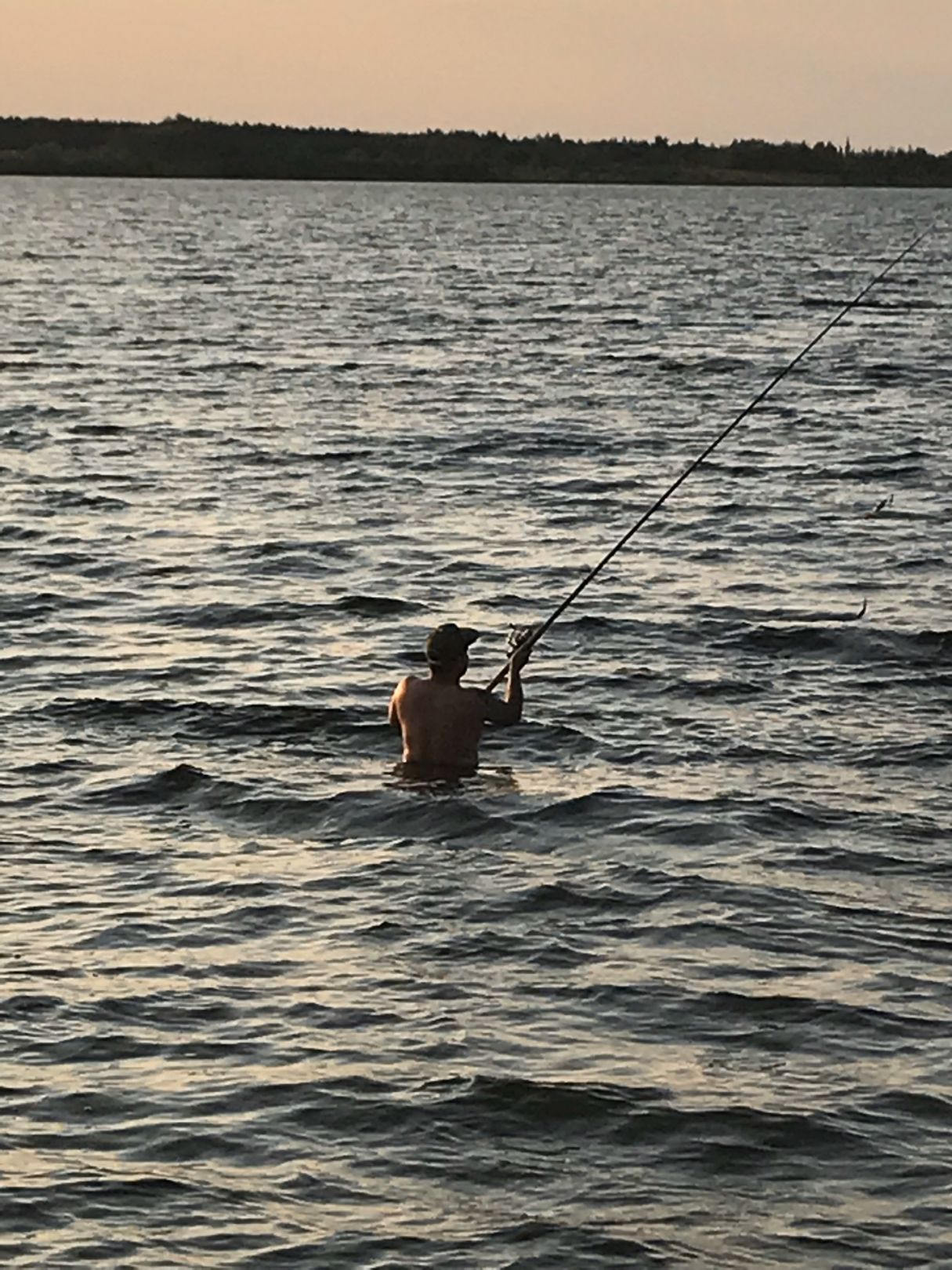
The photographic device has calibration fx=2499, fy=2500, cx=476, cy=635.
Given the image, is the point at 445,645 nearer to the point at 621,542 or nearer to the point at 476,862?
the point at 476,862

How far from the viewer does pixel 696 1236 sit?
702 centimetres

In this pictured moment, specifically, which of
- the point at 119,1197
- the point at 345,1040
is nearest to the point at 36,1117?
the point at 119,1197

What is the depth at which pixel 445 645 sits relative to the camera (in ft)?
37.3

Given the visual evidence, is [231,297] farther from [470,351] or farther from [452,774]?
[452,774]

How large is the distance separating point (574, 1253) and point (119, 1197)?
1.33m

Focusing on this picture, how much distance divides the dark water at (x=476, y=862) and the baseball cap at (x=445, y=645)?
0.68 m

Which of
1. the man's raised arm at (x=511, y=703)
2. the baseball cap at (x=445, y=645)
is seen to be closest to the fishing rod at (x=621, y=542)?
the man's raised arm at (x=511, y=703)

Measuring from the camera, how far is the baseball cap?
37.4 feet

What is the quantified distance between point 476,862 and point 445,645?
3.96ft

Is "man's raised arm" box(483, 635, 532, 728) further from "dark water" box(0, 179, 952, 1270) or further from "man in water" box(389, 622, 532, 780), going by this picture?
"dark water" box(0, 179, 952, 1270)

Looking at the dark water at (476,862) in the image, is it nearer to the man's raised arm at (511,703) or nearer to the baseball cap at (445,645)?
the man's raised arm at (511,703)

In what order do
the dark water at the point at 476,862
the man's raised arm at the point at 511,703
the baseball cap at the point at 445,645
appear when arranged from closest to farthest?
the dark water at the point at 476,862, the baseball cap at the point at 445,645, the man's raised arm at the point at 511,703

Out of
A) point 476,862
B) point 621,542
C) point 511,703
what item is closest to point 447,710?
point 511,703

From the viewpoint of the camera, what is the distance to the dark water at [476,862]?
24.1ft
